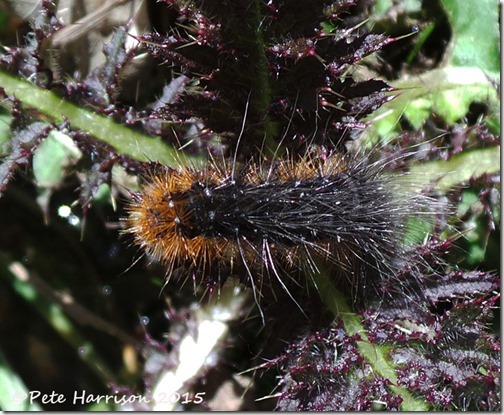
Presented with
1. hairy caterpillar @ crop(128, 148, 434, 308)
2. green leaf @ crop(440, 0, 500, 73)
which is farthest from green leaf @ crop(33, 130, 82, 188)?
green leaf @ crop(440, 0, 500, 73)

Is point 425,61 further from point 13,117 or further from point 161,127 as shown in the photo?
point 13,117

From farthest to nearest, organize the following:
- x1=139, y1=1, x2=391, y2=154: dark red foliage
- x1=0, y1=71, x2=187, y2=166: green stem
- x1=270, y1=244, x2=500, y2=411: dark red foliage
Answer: x1=0, y1=71, x2=187, y2=166: green stem
x1=270, y1=244, x2=500, y2=411: dark red foliage
x1=139, y1=1, x2=391, y2=154: dark red foliage

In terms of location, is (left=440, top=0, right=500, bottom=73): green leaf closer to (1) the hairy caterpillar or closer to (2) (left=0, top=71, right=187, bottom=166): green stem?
(1) the hairy caterpillar

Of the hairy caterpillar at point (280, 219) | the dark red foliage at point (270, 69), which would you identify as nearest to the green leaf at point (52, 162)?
the hairy caterpillar at point (280, 219)

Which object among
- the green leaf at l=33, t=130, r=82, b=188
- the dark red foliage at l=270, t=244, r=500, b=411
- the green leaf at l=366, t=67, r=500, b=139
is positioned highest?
the green leaf at l=33, t=130, r=82, b=188

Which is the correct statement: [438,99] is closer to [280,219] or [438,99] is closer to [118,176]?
[280,219]

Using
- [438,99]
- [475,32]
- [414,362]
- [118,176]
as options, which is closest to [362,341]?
[414,362]

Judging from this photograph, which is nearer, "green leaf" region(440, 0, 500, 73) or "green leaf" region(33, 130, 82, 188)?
"green leaf" region(440, 0, 500, 73)
